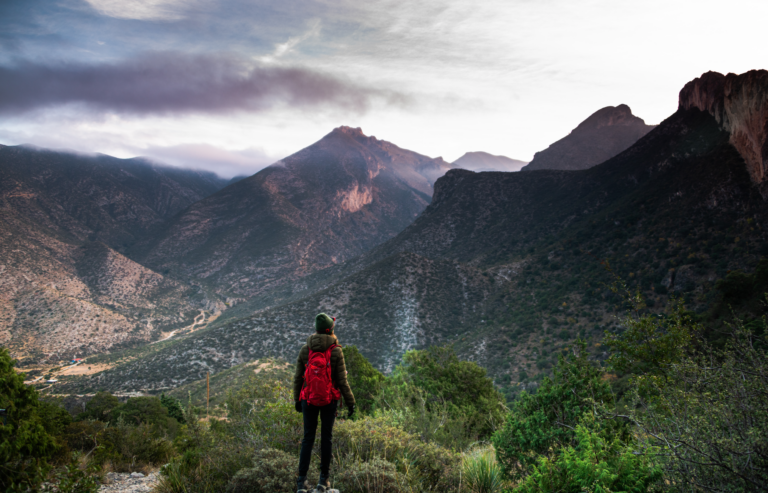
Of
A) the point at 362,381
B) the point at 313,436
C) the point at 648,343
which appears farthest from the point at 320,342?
the point at 362,381

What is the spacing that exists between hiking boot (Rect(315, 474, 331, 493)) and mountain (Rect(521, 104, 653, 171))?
371 ft

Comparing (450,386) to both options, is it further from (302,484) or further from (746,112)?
(746,112)

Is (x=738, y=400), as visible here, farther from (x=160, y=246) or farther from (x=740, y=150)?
(x=160, y=246)

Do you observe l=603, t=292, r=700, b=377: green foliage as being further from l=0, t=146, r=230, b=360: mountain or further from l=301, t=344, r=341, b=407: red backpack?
l=0, t=146, r=230, b=360: mountain

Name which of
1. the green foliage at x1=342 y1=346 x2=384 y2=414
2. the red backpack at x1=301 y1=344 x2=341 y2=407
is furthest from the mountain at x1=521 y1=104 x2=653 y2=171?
the red backpack at x1=301 y1=344 x2=341 y2=407

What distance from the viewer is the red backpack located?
16.0 feet

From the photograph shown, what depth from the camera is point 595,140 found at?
4296 inches

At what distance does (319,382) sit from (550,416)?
484 centimetres

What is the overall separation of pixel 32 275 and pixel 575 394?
84.3m

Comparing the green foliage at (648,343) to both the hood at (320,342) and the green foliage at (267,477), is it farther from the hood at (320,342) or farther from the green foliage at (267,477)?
the green foliage at (267,477)

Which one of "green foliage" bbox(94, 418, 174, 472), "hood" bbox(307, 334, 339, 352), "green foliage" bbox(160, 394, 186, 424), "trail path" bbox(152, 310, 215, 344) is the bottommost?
"trail path" bbox(152, 310, 215, 344)

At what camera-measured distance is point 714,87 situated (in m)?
40.2

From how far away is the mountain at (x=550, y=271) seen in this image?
29031 millimetres

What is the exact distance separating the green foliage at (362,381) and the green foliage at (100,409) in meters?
11.7
